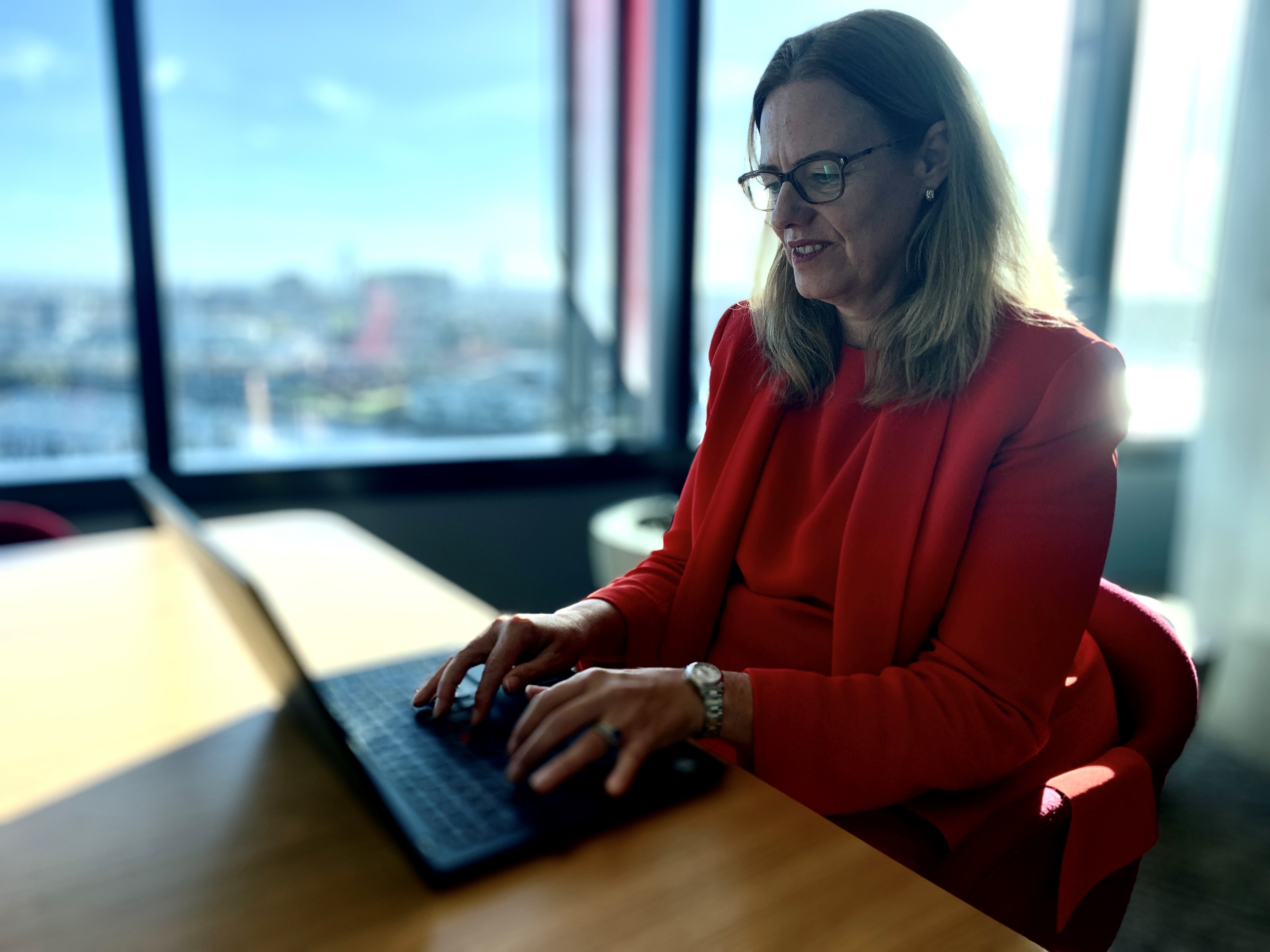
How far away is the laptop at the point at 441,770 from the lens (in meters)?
0.59

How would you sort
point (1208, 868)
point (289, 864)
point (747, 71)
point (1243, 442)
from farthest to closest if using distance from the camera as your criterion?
point (1243, 442) < point (747, 71) < point (1208, 868) < point (289, 864)

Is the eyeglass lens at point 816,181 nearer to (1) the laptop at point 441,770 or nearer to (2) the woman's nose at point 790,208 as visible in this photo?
(2) the woman's nose at point 790,208

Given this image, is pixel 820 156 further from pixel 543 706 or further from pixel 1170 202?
pixel 1170 202

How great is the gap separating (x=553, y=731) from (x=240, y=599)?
0.86 feet

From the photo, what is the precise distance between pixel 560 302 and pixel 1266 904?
2447 millimetres

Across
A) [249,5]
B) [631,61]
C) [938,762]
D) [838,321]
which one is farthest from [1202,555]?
[249,5]

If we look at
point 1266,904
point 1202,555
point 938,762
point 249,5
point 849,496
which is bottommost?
point 1266,904

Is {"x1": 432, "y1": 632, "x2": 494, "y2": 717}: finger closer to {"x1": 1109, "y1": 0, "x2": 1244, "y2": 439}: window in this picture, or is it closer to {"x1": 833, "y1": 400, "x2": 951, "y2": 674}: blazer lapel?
{"x1": 833, "y1": 400, "x2": 951, "y2": 674}: blazer lapel

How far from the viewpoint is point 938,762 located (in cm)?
81

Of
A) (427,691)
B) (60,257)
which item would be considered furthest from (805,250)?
(60,257)

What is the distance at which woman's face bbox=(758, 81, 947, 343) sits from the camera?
0.99 m

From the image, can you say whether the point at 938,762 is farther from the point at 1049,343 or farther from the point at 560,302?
the point at 560,302

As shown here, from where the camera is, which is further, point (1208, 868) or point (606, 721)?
point (1208, 868)

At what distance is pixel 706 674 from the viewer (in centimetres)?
78
